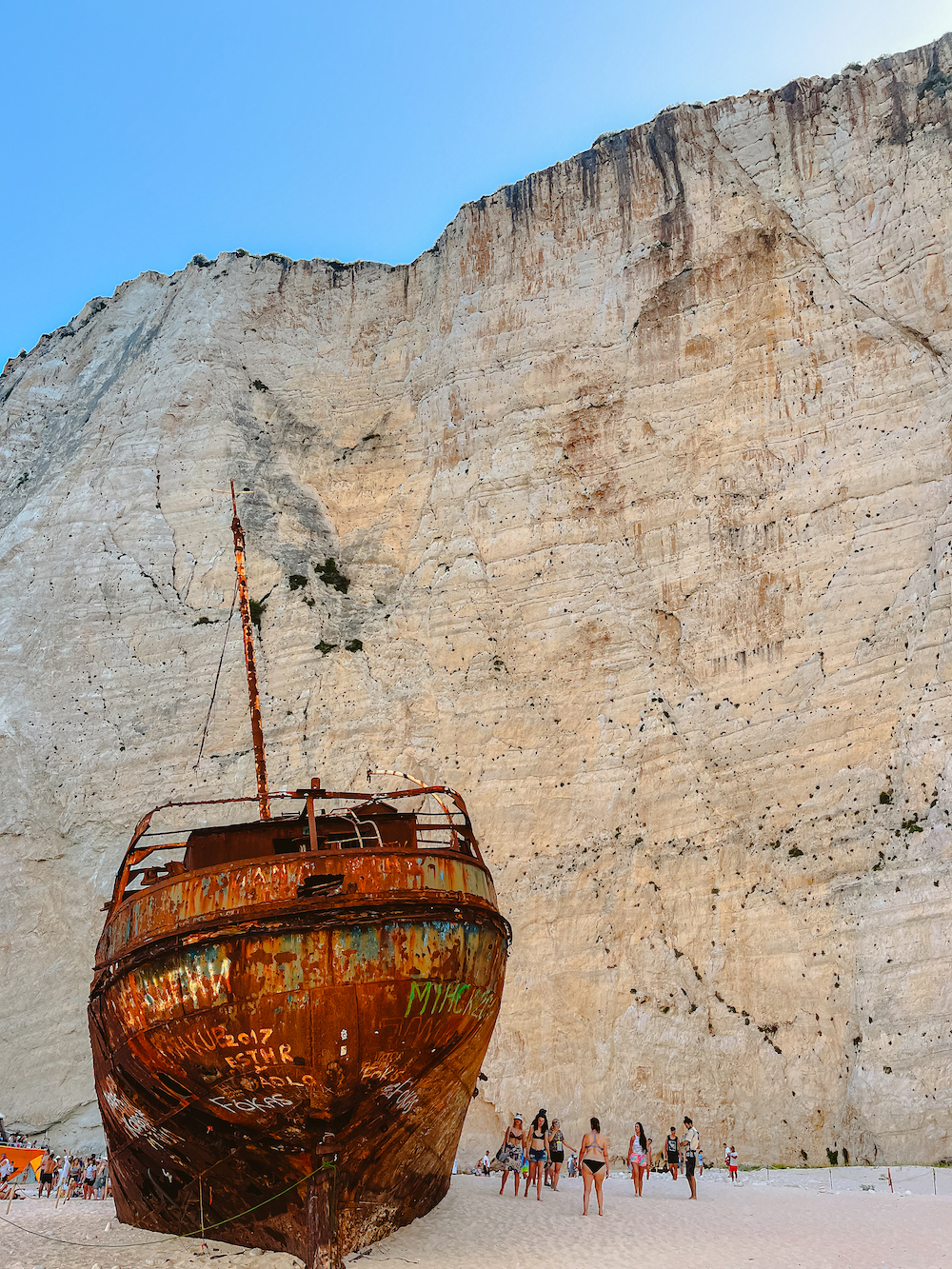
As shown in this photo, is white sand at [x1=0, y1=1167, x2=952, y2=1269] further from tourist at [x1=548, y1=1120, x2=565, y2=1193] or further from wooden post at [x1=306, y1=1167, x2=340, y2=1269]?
tourist at [x1=548, y1=1120, x2=565, y2=1193]

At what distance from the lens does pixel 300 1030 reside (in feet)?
32.6

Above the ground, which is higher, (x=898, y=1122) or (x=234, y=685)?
(x=234, y=685)

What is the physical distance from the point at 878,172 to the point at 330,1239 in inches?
1154

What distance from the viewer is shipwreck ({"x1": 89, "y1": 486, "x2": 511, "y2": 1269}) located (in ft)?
32.9

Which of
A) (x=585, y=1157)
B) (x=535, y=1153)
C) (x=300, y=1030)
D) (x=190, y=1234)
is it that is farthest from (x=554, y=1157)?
(x=300, y=1030)

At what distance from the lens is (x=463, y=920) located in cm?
1115

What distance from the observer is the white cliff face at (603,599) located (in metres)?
22.4

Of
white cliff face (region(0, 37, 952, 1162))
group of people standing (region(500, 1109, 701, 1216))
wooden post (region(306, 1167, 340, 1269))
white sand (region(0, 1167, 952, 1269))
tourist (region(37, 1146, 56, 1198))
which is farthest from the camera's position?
white cliff face (region(0, 37, 952, 1162))

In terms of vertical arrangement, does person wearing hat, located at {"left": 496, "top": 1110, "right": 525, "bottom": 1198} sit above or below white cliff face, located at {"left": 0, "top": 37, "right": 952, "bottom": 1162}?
below

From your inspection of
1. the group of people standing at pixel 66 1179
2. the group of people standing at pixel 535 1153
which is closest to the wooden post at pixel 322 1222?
the group of people standing at pixel 535 1153

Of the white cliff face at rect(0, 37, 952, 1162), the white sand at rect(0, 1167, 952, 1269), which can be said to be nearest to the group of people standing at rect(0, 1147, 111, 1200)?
the white sand at rect(0, 1167, 952, 1269)

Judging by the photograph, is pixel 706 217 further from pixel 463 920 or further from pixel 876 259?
pixel 463 920

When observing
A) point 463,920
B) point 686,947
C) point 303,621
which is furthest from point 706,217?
point 463,920

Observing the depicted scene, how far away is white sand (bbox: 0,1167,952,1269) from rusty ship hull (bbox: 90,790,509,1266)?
500mm
